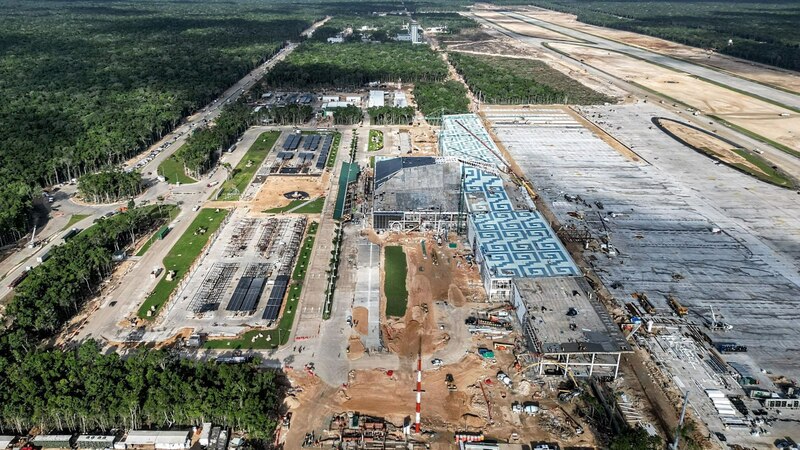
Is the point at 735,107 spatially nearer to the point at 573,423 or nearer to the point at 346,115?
the point at 346,115

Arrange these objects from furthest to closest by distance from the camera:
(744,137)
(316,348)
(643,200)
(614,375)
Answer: (744,137) → (643,200) → (316,348) → (614,375)

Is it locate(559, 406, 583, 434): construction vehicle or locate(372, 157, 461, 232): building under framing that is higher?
locate(372, 157, 461, 232): building under framing

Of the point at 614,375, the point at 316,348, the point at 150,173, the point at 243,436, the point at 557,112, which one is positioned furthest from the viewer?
the point at 557,112

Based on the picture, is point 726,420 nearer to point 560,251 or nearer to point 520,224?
point 560,251

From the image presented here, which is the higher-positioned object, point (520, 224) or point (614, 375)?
point (520, 224)

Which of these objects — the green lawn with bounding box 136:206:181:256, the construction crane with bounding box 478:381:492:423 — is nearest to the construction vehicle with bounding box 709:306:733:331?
the construction crane with bounding box 478:381:492:423

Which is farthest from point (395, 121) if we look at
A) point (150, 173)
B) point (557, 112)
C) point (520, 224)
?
point (520, 224)

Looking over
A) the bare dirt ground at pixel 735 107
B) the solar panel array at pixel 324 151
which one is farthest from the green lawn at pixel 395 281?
the bare dirt ground at pixel 735 107

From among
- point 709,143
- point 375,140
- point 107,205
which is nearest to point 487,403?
point 107,205

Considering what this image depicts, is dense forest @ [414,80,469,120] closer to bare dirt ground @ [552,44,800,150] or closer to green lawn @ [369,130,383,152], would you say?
green lawn @ [369,130,383,152]
